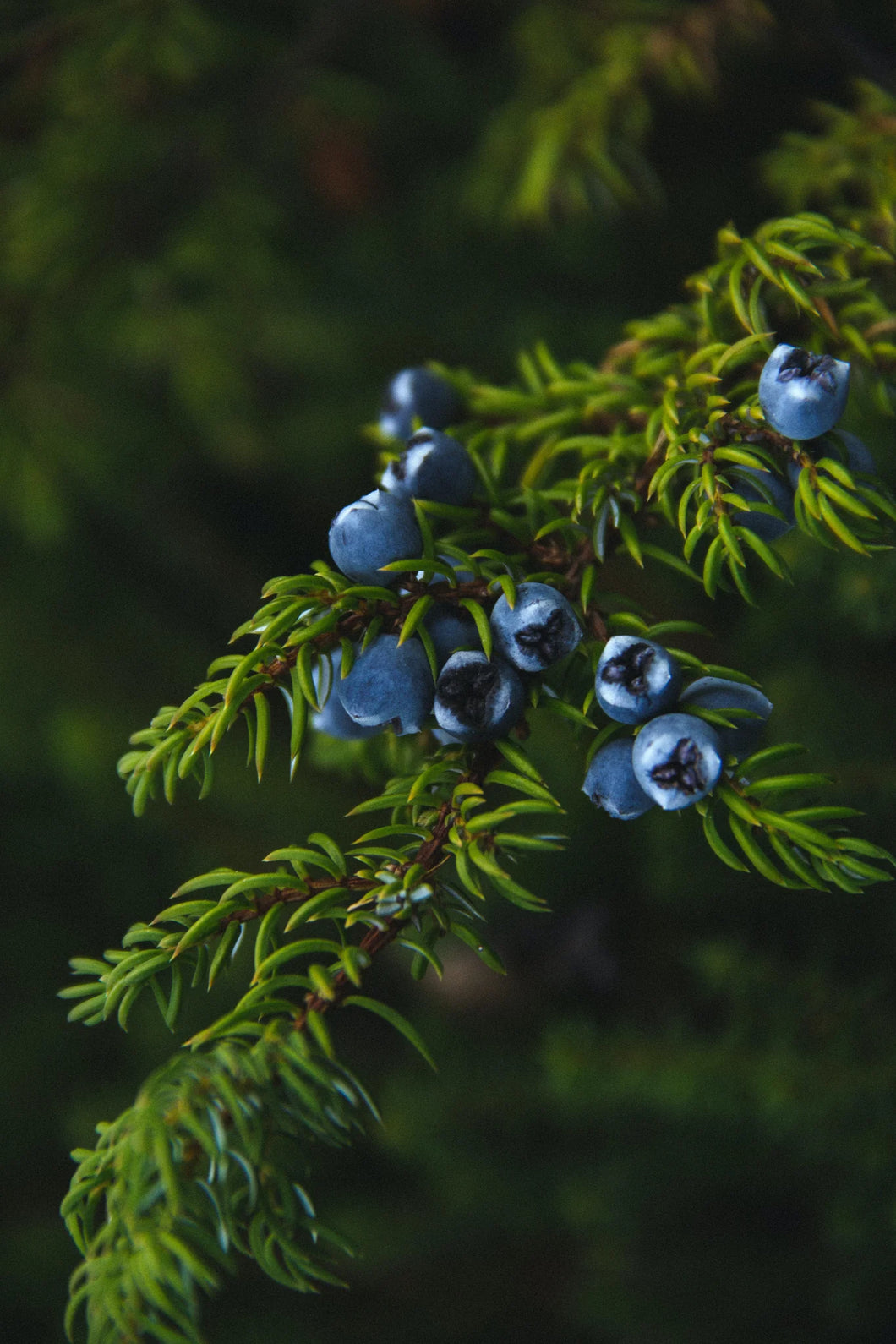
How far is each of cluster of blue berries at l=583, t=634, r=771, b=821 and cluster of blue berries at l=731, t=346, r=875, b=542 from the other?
0.11m

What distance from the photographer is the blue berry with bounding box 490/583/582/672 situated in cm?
49

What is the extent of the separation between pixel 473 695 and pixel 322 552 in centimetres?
132

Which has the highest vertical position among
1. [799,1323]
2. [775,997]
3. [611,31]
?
[611,31]

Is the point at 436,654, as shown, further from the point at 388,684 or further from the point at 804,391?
the point at 804,391

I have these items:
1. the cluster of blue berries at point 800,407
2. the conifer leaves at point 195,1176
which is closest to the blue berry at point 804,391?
the cluster of blue berries at point 800,407

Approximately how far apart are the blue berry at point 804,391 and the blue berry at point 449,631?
202 millimetres

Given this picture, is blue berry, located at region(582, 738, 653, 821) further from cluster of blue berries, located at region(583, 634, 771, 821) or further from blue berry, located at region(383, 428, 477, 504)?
blue berry, located at region(383, 428, 477, 504)

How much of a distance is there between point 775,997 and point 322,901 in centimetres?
67

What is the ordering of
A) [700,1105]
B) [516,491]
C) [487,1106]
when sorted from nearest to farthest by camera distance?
[516,491], [700,1105], [487,1106]

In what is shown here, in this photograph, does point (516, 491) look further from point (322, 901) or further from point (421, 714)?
point (322, 901)

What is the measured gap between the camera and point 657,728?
48 centimetres

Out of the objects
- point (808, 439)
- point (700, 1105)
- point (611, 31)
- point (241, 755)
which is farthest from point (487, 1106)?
point (611, 31)

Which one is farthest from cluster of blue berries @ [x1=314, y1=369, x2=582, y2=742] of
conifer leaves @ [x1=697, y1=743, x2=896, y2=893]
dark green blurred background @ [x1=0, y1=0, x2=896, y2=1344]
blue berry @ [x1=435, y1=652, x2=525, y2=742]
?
dark green blurred background @ [x1=0, y1=0, x2=896, y2=1344]

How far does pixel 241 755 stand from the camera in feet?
4.84
